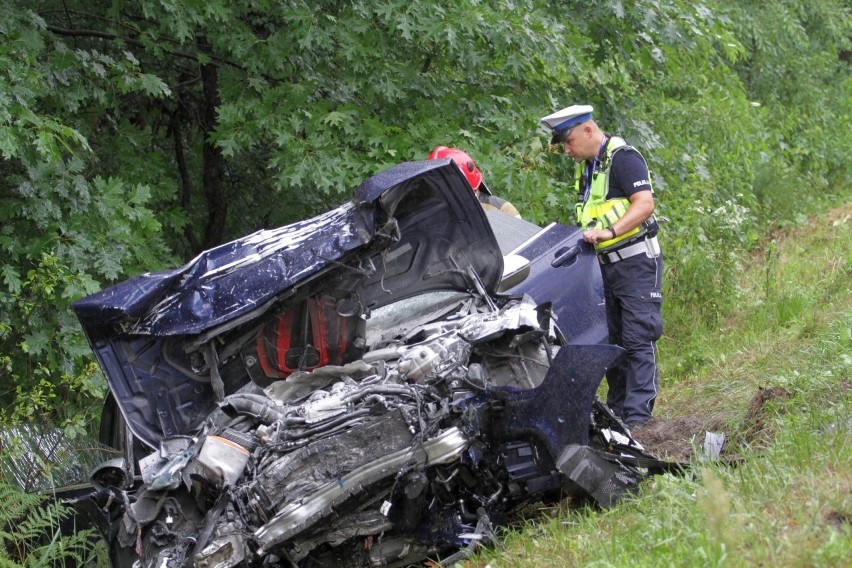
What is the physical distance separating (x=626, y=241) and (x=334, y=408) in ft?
6.82

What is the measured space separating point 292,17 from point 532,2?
1.77 m

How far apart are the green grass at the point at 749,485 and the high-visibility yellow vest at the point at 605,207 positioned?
1.08 meters

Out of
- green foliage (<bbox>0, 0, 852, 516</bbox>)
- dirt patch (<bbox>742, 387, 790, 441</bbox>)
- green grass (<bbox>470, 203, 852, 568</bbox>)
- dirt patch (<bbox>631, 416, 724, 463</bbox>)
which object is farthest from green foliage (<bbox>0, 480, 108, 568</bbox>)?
dirt patch (<bbox>742, 387, 790, 441</bbox>)

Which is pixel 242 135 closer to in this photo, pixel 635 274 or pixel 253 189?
pixel 253 189

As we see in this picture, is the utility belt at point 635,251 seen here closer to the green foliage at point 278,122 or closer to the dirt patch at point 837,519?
the green foliage at point 278,122

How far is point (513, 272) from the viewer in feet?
16.3

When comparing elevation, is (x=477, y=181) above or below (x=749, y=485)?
above

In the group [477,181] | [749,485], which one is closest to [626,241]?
[477,181]

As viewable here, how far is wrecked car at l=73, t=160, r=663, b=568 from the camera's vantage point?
3795mm

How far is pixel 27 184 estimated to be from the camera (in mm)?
5652

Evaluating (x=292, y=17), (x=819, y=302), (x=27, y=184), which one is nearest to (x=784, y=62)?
(x=819, y=302)

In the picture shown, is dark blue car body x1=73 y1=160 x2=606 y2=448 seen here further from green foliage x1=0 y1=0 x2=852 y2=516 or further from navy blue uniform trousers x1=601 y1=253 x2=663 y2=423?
green foliage x1=0 y1=0 x2=852 y2=516

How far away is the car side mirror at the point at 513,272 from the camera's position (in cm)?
495

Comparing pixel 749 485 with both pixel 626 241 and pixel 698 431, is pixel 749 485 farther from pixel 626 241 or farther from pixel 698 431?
pixel 626 241
